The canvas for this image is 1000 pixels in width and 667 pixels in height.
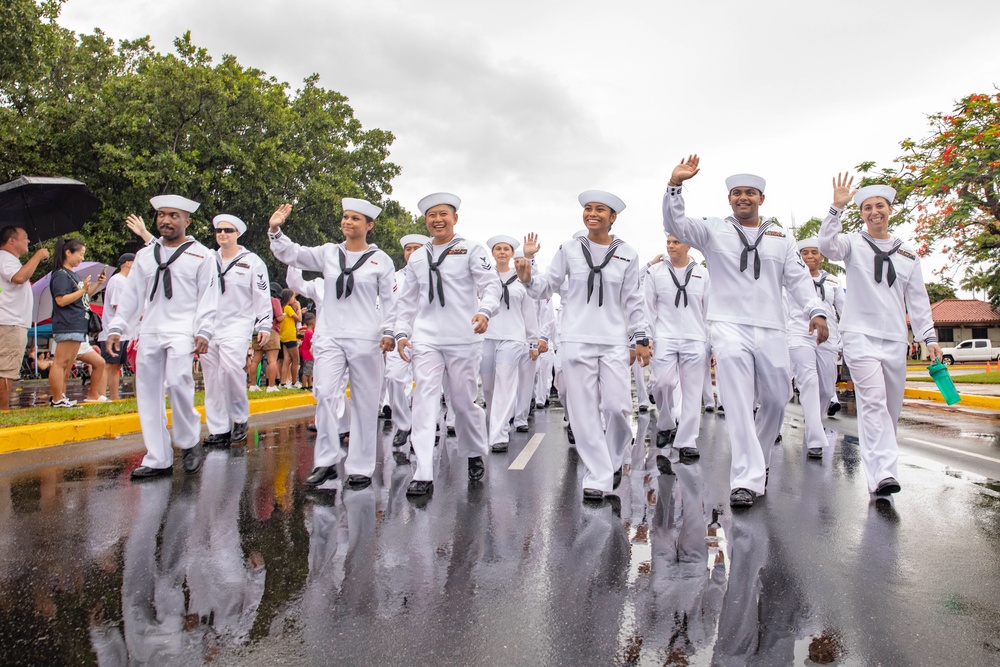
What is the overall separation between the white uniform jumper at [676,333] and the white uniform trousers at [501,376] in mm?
1557

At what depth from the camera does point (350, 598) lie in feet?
11.2

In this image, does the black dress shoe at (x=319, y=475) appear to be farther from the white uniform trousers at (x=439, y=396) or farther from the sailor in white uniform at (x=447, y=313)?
the sailor in white uniform at (x=447, y=313)

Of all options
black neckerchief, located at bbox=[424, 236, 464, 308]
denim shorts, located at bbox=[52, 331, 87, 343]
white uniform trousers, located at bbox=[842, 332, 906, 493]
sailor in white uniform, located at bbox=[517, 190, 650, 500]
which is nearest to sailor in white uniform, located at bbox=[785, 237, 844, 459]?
white uniform trousers, located at bbox=[842, 332, 906, 493]

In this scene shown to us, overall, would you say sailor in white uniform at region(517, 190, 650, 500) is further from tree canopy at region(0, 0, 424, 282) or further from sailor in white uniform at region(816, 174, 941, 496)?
tree canopy at region(0, 0, 424, 282)

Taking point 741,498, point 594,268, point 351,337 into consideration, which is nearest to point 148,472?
point 351,337

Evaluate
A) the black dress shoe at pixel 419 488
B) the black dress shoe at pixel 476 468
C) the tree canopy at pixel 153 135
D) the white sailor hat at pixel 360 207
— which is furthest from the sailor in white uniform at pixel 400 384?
the tree canopy at pixel 153 135

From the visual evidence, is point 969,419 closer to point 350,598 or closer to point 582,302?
point 582,302

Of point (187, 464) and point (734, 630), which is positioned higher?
point (187, 464)

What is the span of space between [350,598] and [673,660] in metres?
1.39

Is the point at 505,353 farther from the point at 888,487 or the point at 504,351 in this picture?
the point at 888,487

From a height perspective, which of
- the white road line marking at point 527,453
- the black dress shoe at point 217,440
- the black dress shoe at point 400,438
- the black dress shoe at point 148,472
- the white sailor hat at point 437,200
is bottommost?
the white road line marking at point 527,453

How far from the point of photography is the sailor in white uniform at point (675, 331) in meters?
8.56

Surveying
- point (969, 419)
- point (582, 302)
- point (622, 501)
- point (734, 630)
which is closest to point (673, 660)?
point (734, 630)

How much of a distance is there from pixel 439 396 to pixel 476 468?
2.40 ft
